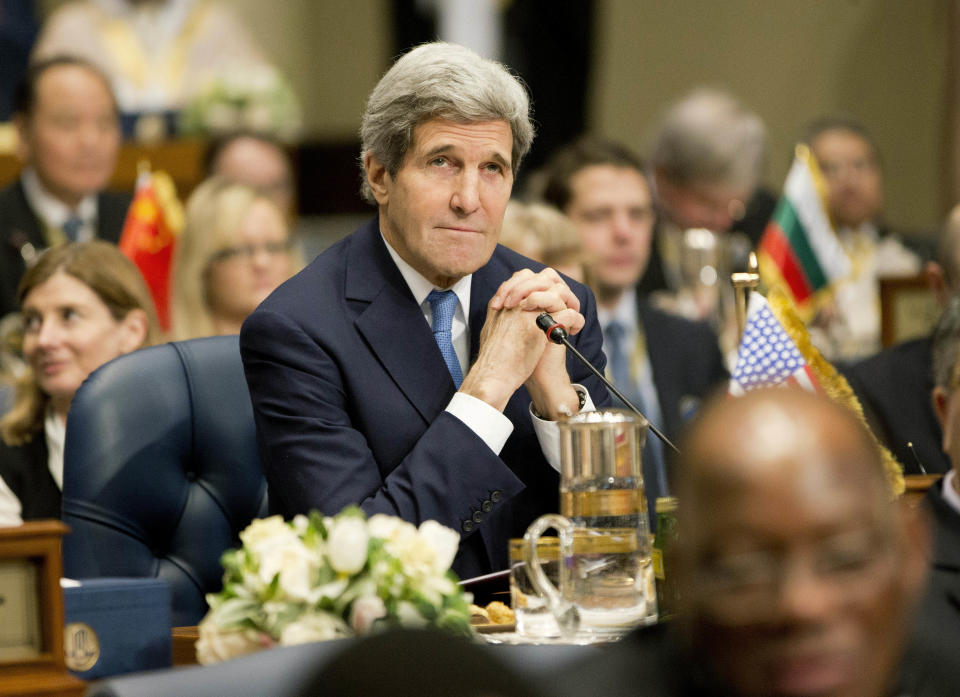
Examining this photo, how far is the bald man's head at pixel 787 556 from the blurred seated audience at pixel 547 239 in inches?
123

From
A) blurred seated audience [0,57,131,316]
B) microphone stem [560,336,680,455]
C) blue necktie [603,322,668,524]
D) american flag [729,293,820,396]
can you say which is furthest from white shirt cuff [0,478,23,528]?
blurred seated audience [0,57,131,316]

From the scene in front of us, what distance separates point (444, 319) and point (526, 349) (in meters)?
0.26

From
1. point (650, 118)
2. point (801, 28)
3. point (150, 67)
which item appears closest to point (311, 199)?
point (150, 67)

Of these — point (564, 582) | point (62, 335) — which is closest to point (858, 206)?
point (62, 335)

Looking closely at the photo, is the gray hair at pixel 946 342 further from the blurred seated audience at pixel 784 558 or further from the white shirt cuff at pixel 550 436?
the blurred seated audience at pixel 784 558

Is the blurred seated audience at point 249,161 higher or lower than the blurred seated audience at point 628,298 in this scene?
higher

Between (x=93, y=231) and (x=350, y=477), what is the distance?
11.7ft

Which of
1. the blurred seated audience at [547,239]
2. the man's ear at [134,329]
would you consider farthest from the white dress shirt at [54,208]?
the blurred seated audience at [547,239]

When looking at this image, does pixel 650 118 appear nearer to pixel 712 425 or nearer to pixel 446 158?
pixel 446 158

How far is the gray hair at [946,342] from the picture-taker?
3.08m

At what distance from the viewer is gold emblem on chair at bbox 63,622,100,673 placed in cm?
200

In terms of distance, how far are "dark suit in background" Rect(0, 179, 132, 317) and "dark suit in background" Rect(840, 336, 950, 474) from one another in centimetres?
292

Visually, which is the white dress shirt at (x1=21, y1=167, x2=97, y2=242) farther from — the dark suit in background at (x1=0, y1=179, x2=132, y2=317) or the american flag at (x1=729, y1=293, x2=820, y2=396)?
the american flag at (x1=729, y1=293, x2=820, y2=396)

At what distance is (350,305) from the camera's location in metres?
2.61
